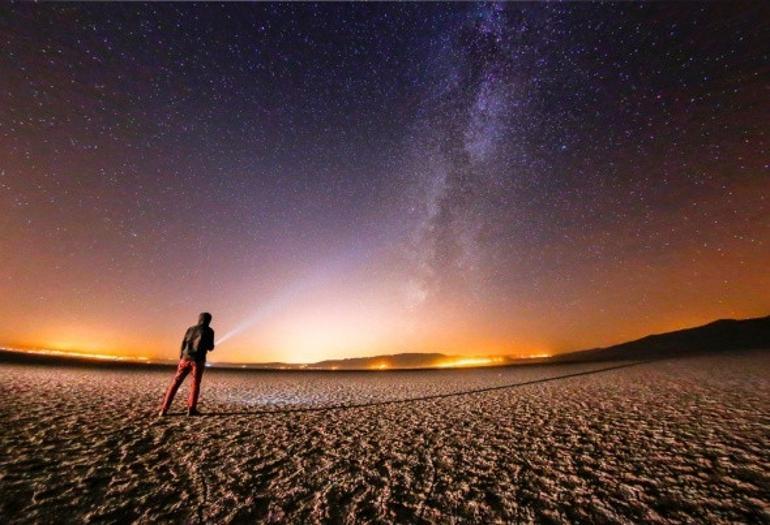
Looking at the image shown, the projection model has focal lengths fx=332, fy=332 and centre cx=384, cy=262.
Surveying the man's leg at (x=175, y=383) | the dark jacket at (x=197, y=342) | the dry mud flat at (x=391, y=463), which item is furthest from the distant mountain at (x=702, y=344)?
the man's leg at (x=175, y=383)

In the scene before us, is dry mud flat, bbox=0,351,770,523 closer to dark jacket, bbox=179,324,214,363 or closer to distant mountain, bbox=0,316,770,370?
dark jacket, bbox=179,324,214,363

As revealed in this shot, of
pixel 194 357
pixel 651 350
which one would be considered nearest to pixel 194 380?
pixel 194 357

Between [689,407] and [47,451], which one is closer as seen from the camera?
[47,451]

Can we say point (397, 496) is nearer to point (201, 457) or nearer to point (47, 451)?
point (201, 457)

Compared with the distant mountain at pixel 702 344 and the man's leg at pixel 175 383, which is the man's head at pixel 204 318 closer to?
the man's leg at pixel 175 383

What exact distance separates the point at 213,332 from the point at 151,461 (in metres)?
3.37

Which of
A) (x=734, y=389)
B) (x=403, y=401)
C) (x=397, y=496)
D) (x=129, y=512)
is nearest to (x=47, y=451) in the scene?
(x=129, y=512)

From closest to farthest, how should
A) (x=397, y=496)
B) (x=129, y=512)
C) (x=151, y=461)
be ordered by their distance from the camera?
(x=129, y=512)
(x=397, y=496)
(x=151, y=461)

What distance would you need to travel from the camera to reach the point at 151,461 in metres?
4.61

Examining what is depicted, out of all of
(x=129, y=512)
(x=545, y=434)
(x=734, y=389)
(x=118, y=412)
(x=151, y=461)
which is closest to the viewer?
(x=129, y=512)

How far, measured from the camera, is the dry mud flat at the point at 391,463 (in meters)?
3.35

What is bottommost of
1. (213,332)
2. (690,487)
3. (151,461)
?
(690,487)

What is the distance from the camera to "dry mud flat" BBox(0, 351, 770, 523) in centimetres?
335

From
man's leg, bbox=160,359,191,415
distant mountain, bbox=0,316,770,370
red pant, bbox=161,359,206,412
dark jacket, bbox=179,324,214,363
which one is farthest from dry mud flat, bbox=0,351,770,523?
distant mountain, bbox=0,316,770,370
